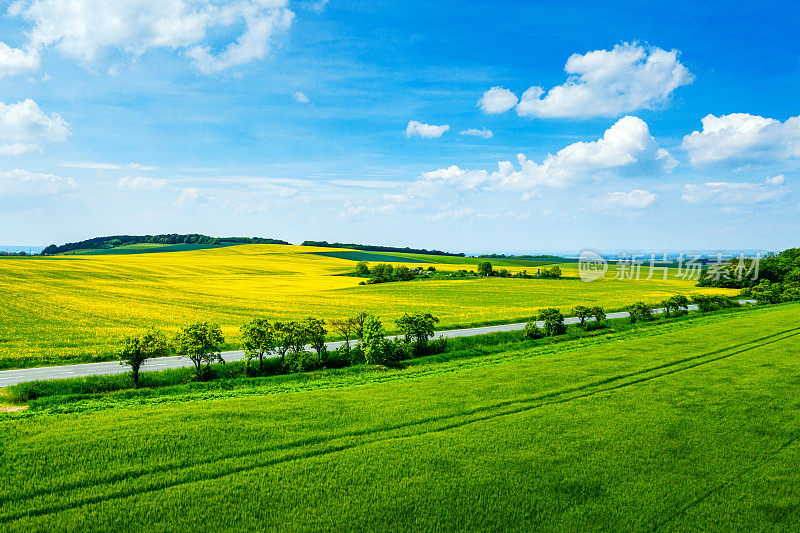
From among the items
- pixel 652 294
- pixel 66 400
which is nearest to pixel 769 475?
pixel 66 400

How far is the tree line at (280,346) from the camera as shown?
26141mm

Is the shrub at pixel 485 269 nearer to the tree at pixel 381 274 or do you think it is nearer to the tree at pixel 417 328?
the tree at pixel 381 274

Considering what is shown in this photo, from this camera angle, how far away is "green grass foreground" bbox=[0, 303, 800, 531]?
424 inches

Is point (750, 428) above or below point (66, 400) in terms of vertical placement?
above

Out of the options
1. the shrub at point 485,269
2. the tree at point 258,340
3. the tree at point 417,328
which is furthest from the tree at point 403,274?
the tree at point 258,340

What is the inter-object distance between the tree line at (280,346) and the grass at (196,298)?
25.6 ft

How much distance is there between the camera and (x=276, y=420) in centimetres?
1678

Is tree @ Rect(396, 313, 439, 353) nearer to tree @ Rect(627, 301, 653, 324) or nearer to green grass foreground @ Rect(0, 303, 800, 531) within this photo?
green grass foreground @ Rect(0, 303, 800, 531)

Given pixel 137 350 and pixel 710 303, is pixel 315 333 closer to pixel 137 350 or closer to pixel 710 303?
pixel 137 350

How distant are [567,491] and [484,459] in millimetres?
2538

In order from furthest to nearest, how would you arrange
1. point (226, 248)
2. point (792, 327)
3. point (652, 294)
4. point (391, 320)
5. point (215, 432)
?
point (226, 248) → point (652, 294) → point (391, 320) → point (792, 327) → point (215, 432)

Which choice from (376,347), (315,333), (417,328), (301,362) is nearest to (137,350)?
(301,362)

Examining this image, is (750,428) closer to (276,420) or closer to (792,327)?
(276,420)

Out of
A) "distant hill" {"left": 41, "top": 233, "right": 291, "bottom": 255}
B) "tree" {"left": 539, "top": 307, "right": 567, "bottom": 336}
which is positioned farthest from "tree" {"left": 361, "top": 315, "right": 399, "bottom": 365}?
"distant hill" {"left": 41, "top": 233, "right": 291, "bottom": 255}
